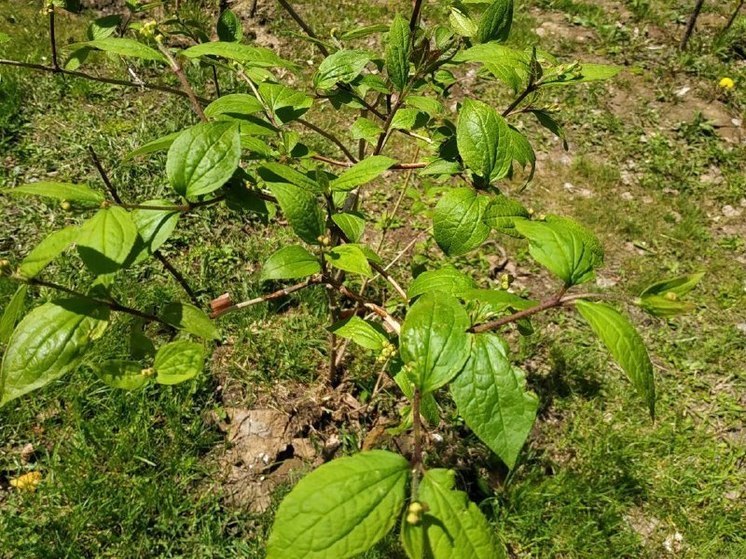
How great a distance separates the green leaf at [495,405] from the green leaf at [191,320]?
1.56 ft

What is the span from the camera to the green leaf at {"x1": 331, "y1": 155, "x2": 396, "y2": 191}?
132 centimetres

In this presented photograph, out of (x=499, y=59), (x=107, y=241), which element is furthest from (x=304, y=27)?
(x=107, y=241)

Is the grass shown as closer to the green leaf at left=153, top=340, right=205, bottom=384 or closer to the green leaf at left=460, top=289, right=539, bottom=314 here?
the green leaf at left=460, top=289, right=539, bottom=314

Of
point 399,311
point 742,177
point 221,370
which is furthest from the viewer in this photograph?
point 742,177

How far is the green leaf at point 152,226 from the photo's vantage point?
1.13 meters

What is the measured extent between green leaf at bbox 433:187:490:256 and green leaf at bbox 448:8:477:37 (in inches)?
18.0

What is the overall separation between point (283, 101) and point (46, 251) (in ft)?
2.19

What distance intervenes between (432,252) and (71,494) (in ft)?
6.25

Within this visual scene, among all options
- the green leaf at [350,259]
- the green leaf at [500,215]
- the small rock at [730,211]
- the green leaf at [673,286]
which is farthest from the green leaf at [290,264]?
the small rock at [730,211]

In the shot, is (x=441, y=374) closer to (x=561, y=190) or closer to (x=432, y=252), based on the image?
(x=432, y=252)

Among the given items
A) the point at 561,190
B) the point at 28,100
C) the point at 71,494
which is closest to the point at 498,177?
the point at 71,494

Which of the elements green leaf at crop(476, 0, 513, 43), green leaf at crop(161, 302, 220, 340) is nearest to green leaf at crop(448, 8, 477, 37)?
green leaf at crop(476, 0, 513, 43)

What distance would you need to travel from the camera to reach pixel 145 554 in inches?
81.4

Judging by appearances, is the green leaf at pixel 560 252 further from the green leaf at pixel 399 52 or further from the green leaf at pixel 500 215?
the green leaf at pixel 399 52
